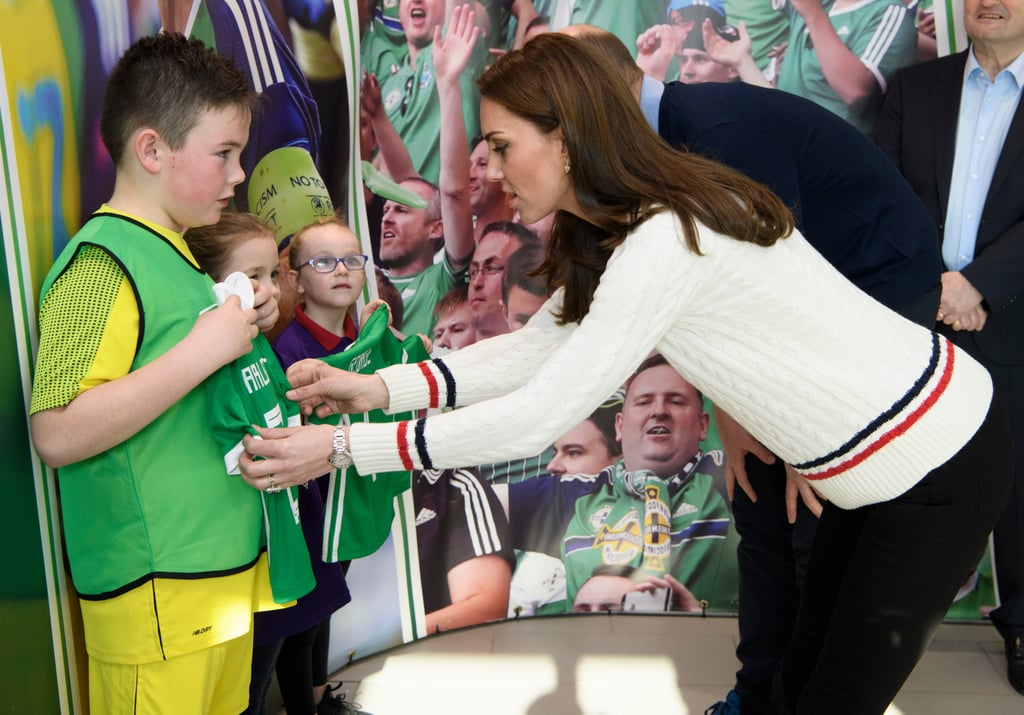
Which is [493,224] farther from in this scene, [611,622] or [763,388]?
[763,388]


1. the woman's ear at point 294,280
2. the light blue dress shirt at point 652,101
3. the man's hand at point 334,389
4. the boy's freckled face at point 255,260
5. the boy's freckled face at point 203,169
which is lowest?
the man's hand at point 334,389

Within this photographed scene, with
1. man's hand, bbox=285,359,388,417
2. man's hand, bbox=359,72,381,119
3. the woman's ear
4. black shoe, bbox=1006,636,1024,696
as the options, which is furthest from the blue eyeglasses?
black shoe, bbox=1006,636,1024,696

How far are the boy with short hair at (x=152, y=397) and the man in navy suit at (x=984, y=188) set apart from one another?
7.20 ft

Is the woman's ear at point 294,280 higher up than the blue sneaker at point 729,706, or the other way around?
the woman's ear at point 294,280

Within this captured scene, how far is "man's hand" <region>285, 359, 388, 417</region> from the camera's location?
183cm

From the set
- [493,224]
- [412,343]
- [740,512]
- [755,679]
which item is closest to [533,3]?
[493,224]

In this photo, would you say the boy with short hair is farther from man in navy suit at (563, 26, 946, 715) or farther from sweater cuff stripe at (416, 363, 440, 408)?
man in navy suit at (563, 26, 946, 715)

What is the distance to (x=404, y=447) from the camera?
1580mm

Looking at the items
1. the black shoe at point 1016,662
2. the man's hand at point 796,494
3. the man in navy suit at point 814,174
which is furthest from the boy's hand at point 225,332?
the black shoe at point 1016,662

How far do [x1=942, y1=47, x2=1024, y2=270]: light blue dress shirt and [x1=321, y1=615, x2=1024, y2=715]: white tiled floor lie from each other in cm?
122

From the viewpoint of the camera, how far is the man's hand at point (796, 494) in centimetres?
203

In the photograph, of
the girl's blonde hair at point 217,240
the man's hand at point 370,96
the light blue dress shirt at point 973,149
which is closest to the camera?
the girl's blonde hair at point 217,240

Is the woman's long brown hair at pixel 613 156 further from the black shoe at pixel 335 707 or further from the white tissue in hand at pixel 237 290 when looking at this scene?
the black shoe at pixel 335 707

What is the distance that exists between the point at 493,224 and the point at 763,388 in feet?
5.13
